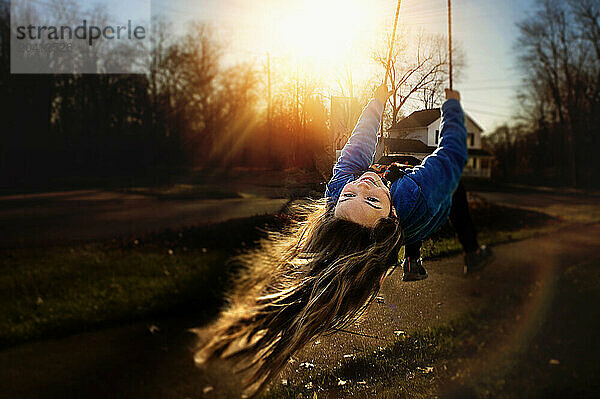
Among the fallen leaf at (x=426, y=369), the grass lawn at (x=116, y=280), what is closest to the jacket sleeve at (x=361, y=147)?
the fallen leaf at (x=426, y=369)

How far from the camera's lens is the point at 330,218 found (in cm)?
132

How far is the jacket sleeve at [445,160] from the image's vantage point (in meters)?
1.22

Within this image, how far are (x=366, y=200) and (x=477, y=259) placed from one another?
24.7 inches

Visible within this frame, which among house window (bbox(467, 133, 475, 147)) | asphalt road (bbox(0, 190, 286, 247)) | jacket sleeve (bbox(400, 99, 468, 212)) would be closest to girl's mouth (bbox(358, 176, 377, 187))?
jacket sleeve (bbox(400, 99, 468, 212))

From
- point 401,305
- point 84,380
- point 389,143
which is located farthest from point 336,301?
point 84,380

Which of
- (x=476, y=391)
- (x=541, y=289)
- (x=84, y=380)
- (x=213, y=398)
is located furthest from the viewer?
(x=541, y=289)

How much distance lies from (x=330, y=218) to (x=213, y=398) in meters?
2.05

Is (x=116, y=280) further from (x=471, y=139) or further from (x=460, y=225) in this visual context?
(x=471, y=139)

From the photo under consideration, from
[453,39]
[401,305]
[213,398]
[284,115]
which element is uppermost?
[453,39]

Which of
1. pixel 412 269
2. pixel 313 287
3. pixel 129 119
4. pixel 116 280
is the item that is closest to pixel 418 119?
pixel 412 269

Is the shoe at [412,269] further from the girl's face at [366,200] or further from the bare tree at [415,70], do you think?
the bare tree at [415,70]

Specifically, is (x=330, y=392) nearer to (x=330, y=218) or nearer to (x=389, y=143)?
(x=330, y=218)

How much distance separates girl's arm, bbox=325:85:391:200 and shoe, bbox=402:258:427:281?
302 mm

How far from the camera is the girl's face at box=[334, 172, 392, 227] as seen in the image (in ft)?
3.94
